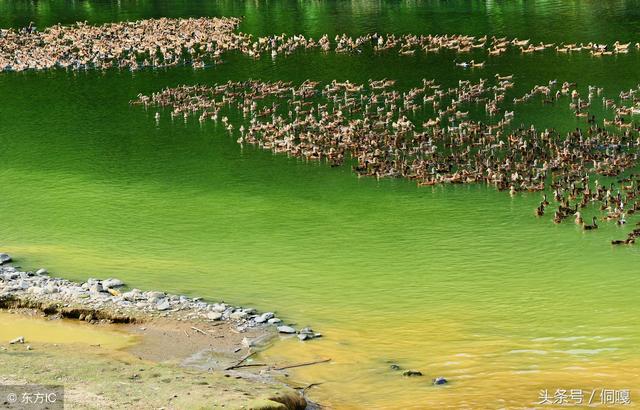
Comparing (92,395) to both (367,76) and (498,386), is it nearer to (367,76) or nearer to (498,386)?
(498,386)

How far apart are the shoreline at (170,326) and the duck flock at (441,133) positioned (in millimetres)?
12001

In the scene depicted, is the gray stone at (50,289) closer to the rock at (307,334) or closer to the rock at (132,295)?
the rock at (132,295)

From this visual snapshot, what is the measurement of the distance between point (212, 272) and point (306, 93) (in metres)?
23.7

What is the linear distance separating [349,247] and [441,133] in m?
13.0

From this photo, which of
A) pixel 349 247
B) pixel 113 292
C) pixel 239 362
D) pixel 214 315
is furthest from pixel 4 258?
pixel 239 362

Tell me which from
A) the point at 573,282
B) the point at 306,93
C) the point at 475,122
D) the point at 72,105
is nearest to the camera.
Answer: the point at 573,282

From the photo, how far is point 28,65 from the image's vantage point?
6544cm

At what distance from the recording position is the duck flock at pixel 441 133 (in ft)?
109

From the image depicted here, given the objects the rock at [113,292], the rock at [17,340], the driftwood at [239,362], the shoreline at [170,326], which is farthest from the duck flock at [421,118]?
the rock at [17,340]

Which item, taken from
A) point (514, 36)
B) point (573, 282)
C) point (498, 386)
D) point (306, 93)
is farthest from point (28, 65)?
point (498, 386)

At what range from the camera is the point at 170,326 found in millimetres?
22188

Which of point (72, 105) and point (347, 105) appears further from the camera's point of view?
point (72, 105)

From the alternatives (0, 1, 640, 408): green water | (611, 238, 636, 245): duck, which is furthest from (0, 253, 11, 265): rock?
(611, 238, 636, 245): duck

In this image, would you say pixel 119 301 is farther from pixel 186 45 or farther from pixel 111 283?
pixel 186 45
